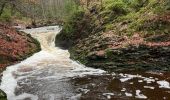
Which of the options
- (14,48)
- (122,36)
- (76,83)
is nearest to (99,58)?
(122,36)

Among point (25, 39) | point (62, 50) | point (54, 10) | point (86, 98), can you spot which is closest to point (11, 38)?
point (25, 39)

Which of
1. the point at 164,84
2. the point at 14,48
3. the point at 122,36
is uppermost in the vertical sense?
the point at 122,36

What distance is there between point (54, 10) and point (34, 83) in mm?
101496

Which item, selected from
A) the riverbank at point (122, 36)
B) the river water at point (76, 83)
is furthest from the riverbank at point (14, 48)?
the riverbank at point (122, 36)

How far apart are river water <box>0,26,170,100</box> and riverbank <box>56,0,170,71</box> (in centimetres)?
138

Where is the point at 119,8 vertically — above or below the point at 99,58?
above

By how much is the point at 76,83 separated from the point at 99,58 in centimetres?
637

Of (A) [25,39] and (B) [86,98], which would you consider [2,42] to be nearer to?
(A) [25,39]

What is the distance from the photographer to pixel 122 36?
107 ft

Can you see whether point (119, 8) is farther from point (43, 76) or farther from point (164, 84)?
point (164, 84)

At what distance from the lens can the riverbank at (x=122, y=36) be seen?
2753 cm

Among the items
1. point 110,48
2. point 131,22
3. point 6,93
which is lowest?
point 6,93

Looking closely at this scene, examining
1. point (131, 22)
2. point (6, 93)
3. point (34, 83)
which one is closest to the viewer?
point (6, 93)

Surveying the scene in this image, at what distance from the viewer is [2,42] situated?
1474 inches
